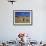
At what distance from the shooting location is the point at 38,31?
4.78 metres

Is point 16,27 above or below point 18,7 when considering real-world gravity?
below

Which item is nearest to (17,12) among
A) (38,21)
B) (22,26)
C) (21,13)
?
(21,13)

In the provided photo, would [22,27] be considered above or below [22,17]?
below

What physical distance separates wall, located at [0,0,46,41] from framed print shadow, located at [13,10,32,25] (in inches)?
5.8

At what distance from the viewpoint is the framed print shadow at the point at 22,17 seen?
4.77 m

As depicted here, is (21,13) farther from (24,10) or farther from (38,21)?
(38,21)

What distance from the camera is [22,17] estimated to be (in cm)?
481

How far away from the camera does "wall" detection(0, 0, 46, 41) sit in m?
4.78

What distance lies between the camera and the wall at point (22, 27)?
4.78 metres

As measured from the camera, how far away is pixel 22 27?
480 cm

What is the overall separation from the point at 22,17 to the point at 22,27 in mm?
371

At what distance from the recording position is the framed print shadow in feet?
15.7

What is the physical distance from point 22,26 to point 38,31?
62cm

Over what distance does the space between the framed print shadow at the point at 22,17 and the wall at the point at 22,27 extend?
148mm
